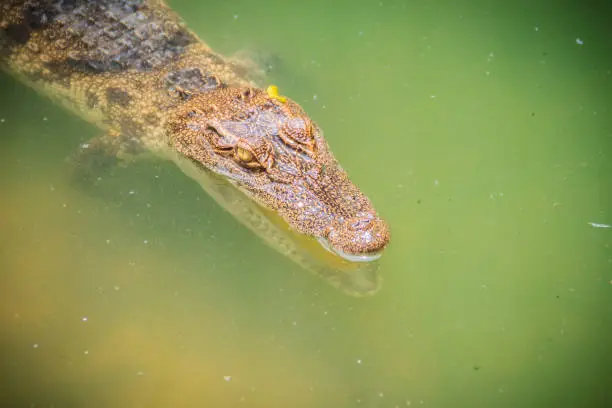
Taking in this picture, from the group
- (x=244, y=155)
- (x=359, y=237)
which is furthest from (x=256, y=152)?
(x=359, y=237)

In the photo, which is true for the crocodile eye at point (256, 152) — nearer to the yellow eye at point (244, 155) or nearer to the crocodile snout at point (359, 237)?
the yellow eye at point (244, 155)

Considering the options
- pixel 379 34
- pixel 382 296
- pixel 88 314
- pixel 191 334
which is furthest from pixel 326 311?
pixel 379 34

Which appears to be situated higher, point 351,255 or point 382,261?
point 351,255

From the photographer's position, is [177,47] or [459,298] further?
[177,47]

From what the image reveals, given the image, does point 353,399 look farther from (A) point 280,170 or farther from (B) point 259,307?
(A) point 280,170

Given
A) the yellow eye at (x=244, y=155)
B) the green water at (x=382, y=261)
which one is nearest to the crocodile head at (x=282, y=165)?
the yellow eye at (x=244, y=155)

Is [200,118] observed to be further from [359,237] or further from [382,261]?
[382,261]
